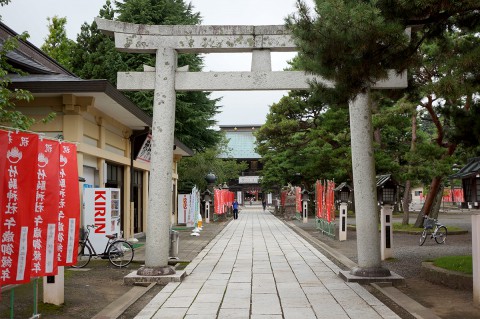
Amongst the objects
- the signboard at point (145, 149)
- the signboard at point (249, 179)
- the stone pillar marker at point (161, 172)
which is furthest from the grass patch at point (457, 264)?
the signboard at point (249, 179)

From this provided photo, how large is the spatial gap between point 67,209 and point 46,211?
31.1 inches

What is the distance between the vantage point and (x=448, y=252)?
47.6 feet

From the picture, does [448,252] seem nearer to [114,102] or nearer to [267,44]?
[267,44]

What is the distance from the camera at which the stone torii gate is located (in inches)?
381

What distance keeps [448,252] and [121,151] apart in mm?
11187

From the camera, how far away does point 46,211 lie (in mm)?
6312

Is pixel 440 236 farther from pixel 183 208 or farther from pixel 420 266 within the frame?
pixel 183 208

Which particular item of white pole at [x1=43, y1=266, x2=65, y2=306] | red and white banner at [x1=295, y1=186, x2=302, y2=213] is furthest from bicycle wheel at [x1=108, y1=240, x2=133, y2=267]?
red and white banner at [x1=295, y1=186, x2=302, y2=213]

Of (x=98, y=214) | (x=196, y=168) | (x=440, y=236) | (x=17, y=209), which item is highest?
(x=196, y=168)

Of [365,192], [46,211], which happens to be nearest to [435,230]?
[365,192]

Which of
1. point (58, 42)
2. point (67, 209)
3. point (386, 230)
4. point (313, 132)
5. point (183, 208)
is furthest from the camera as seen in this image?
point (58, 42)

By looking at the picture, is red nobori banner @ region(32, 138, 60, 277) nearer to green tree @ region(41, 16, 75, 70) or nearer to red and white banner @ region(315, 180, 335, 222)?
red and white banner @ region(315, 180, 335, 222)

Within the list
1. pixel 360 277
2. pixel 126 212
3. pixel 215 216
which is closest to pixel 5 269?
pixel 360 277

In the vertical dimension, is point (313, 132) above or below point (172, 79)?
above
